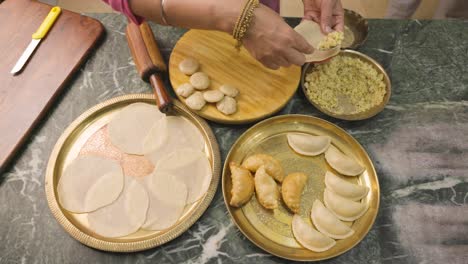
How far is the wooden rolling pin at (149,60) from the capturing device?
1379 millimetres

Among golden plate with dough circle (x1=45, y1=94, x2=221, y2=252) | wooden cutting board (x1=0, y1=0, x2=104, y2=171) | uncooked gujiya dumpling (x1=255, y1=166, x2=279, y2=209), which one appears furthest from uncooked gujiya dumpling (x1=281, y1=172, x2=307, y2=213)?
wooden cutting board (x1=0, y1=0, x2=104, y2=171)

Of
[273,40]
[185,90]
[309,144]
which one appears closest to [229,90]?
[185,90]

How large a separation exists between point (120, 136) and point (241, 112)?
0.51 metres

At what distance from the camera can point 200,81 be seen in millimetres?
1432

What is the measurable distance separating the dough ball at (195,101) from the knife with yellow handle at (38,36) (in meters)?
0.78

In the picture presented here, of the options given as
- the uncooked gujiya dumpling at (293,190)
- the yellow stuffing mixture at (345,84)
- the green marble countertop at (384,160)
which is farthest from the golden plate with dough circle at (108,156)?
the yellow stuffing mixture at (345,84)

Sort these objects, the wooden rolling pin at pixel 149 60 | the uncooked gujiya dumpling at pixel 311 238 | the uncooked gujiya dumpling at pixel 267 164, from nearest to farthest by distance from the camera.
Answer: the uncooked gujiya dumpling at pixel 311 238 < the uncooked gujiya dumpling at pixel 267 164 < the wooden rolling pin at pixel 149 60

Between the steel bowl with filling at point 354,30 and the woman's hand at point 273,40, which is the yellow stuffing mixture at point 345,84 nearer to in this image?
the steel bowl with filling at point 354,30

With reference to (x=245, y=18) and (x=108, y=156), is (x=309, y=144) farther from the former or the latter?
(x=108, y=156)

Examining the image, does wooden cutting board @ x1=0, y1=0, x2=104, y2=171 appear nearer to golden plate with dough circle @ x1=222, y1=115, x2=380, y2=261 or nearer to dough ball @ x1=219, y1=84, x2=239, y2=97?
dough ball @ x1=219, y1=84, x2=239, y2=97

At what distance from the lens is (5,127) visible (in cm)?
137

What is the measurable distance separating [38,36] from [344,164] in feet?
4.89

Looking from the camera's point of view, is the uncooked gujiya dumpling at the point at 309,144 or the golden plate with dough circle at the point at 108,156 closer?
the golden plate with dough circle at the point at 108,156

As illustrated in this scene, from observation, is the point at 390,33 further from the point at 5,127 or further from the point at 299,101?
the point at 5,127
